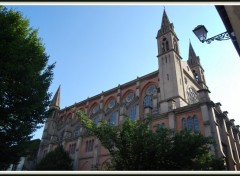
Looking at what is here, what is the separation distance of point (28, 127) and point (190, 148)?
800 cm

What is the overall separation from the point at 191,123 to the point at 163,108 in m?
3.84

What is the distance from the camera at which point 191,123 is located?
68.0 feet

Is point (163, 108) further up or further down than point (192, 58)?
further down

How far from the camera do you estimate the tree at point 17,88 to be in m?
8.80

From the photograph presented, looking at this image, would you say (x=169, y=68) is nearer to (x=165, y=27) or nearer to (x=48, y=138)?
(x=165, y=27)

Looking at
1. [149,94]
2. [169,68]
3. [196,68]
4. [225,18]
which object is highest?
[196,68]

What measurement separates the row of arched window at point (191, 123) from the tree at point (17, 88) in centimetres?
1441

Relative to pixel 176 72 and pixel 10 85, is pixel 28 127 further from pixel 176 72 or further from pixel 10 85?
pixel 176 72

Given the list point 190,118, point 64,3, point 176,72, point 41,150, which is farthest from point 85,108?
point 64,3

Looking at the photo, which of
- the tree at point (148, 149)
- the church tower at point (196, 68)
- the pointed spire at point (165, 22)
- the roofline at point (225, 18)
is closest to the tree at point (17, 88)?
the tree at point (148, 149)

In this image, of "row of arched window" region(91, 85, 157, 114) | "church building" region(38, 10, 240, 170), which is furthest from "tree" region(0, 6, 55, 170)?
"row of arched window" region(91, 85, 157, 114)

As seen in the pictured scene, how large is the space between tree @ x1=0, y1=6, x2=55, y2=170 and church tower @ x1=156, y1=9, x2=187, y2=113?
15.7m

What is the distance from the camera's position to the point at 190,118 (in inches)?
824

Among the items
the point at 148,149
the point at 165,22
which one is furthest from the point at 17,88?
the point at 165,22
